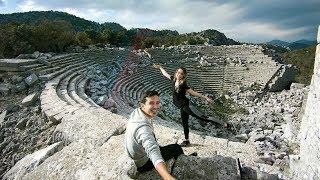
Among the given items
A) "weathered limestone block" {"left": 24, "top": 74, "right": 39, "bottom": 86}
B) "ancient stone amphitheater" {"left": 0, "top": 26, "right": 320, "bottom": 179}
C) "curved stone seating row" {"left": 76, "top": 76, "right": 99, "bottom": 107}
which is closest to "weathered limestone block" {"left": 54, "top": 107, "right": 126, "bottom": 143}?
"ancient stone amphitheater" {"left": 0, "top": 26, "right": 320, "bottom": 179}

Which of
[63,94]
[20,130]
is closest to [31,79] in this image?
[63,94]

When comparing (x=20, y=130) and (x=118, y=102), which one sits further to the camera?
(x=118, y=102)

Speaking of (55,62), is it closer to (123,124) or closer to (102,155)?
(123,124)

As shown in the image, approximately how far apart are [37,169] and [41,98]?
5.16m

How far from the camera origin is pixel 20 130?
8.74 metres

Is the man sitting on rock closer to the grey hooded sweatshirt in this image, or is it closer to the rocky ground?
the grey hooded sweatshirt

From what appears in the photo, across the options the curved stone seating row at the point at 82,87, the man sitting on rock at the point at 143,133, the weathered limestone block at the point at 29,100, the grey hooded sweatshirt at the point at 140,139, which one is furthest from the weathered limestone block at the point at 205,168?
the curved stone seating row at the point at 82,87

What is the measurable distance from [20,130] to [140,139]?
5.91 metres

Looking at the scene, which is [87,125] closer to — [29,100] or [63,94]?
[29,100]

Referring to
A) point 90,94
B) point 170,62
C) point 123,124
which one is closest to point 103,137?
point 123,124

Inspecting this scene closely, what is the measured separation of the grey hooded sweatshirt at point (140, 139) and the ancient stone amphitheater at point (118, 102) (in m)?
0.41

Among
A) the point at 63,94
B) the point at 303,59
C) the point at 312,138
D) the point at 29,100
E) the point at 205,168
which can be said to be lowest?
the point at 303,59

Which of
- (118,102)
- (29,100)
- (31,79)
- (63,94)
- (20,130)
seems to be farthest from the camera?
(118,102)

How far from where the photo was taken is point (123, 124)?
7375 mm
